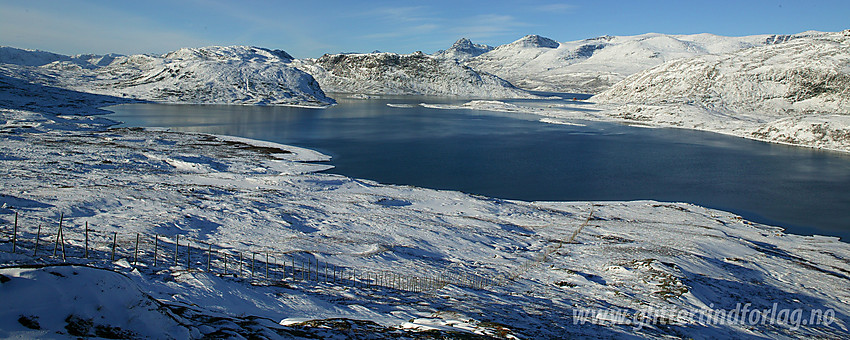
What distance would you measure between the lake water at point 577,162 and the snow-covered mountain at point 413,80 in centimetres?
10358

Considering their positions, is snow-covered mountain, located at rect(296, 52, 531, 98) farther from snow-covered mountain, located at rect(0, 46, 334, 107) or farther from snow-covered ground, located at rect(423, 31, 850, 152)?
snow-covered ground, located at rect(423, 31, 850, 152)

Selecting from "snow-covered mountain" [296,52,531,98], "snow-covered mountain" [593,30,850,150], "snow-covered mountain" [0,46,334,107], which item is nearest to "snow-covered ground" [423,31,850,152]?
"snow-covered mountain" [593,30,850,150]

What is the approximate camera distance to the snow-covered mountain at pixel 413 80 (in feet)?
594

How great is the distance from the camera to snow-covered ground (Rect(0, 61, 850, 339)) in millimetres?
6516

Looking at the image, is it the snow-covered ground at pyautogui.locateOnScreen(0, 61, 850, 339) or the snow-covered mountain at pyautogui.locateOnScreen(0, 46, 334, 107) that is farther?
the snow-covered mountain at pyautogui.locateOnScreen(0, 46, 334, 107)

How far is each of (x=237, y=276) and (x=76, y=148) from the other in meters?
35.3

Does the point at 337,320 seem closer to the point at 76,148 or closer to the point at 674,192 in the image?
the point at 674,192

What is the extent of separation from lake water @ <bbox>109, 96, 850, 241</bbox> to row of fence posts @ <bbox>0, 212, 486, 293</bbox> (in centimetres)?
1757

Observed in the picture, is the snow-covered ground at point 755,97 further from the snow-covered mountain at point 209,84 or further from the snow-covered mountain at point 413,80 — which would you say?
the snow-covered mountain at point 413,80

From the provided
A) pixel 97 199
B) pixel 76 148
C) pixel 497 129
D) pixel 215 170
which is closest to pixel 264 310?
pixel 97 199

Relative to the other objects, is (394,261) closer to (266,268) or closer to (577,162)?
(266,268)

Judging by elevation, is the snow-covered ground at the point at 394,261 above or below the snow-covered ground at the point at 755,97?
below

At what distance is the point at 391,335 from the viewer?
7.98 metres

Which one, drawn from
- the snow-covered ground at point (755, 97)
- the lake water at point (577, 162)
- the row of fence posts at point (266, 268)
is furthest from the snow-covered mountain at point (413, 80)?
the row of fence posts at point (266, 268)
